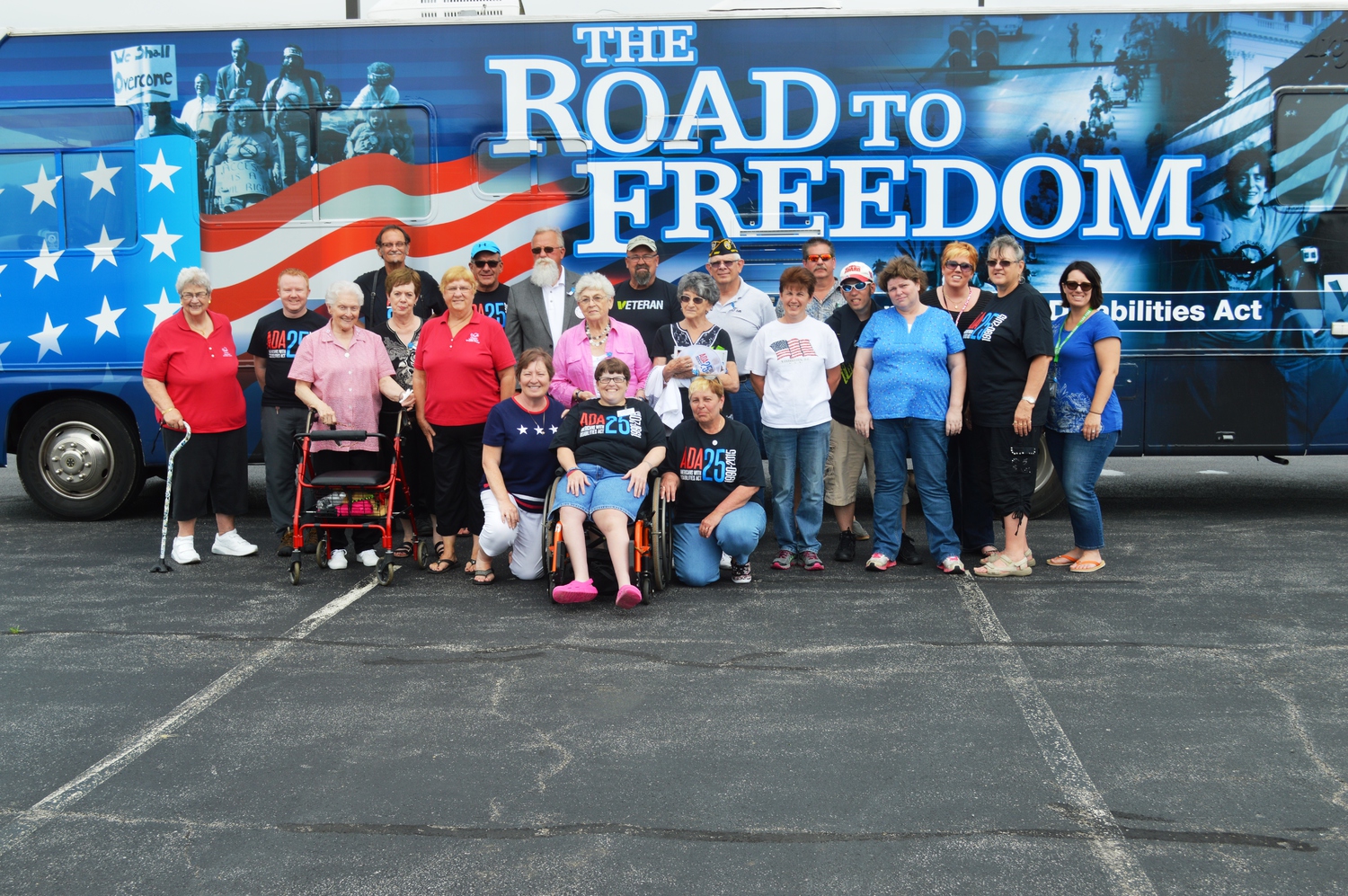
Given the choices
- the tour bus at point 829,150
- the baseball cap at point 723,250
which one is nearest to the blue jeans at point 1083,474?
the tour bus at point 829,150

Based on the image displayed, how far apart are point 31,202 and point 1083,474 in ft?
23.5

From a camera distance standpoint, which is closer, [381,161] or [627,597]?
[627,597]

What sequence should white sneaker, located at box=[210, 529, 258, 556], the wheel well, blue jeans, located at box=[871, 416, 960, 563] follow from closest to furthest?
1. blue jeans, located at box=[871, 416, 960, 563]
2. white sneaker, located at box=[210, 529, 258, 556]
3. the wheel well

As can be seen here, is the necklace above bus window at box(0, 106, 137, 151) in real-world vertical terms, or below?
below

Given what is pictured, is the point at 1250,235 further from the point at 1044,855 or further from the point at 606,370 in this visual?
the point at 1044,855

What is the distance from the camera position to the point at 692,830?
3.48 meters

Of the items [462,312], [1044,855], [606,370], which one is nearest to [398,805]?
[1044,855]

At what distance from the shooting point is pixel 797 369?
22.5ft

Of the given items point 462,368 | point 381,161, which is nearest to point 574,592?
point 462,368

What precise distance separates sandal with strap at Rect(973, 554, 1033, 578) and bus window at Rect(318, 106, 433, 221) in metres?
4.31

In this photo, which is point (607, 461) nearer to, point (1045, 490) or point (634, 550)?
point (634, 550)

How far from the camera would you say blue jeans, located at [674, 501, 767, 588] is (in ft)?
21.5

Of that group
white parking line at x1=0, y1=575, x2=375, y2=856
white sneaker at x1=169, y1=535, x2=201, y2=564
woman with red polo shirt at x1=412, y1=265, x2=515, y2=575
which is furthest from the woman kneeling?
white sneaker at x1=169, y1=535, x2=201, y2=564

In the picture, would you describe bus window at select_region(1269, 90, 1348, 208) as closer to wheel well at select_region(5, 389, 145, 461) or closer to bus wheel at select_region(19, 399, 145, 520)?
wheel well at select_region(5, 389, 145, 461)
